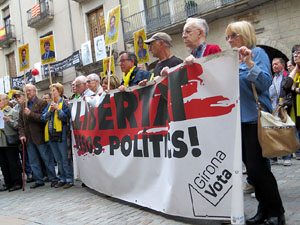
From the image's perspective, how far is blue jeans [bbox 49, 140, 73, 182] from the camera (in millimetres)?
5387

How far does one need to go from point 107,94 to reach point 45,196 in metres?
2.03

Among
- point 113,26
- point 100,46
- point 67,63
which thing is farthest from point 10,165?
point 67,63

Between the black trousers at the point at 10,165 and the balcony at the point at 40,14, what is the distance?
550 inches

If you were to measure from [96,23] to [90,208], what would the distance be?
1339 cm

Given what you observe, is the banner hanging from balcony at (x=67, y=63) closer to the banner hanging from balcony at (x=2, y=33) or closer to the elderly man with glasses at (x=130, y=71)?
the banner hanging from balcony at (x=2, y=33)

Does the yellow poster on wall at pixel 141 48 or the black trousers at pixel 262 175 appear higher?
the yellow poster on wall at pixel 141 48

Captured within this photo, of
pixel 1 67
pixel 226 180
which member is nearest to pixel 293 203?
pixel 226 180

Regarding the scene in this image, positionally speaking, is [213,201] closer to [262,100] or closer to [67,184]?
[262,100]

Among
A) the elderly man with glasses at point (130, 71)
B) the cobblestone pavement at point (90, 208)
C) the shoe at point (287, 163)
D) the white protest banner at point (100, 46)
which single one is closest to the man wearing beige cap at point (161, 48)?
the elderly man with glasses at point (130, 71)

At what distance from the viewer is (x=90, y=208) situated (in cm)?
391

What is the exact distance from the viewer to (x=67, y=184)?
5.48m

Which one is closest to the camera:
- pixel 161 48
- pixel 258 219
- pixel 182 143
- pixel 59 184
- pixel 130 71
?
pixel 258 219

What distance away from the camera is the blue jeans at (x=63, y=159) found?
17.7 feet

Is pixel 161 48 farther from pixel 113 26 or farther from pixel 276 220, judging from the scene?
pixel 276 220
